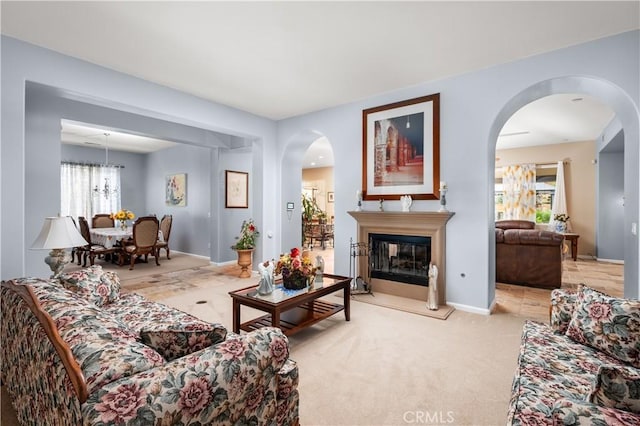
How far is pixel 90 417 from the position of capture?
919mm

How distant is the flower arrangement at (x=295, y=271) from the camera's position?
3.04 metres

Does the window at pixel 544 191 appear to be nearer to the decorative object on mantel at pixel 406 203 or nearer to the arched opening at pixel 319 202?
the arched opening at pixel 319 202

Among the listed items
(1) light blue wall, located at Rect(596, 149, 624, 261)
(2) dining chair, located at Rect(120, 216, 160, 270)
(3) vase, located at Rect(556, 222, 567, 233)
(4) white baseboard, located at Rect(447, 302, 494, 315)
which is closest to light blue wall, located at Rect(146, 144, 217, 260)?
(2) dining chair, located at Rect(120, 216, 160, 270)

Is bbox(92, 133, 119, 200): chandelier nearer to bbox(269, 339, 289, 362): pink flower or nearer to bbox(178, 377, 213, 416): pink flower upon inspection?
bbox(269, 339, 289, 362): pink flower

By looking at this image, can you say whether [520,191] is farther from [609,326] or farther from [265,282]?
[265,282]

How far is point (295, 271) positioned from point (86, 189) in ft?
25.8

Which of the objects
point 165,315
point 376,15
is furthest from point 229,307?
point 376,15

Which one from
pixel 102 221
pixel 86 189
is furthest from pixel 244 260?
pixel 86 189

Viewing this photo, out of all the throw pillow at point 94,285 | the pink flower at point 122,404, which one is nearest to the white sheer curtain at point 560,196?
the throw pillow at point 94,285

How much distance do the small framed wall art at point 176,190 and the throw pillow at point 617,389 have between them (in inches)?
327

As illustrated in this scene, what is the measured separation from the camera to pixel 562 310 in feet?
6.90

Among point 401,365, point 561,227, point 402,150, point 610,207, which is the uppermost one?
point 402,150

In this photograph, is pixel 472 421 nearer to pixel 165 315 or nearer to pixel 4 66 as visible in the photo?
pixel 165 315

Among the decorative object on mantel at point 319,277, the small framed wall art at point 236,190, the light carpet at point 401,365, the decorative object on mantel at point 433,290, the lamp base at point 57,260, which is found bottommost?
the light carpet at point 401,365
